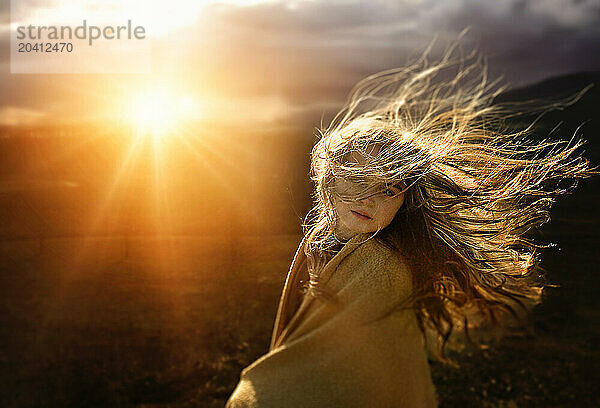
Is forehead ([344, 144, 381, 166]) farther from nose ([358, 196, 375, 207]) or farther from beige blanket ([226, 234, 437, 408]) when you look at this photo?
beige blanket ([226, 234, 437, 408])

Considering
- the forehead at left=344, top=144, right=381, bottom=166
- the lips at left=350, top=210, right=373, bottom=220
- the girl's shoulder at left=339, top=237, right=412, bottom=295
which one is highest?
the forehead at left=344, top=144, right=381, bottom=166

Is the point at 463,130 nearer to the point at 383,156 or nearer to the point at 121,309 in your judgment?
the point at 383,156

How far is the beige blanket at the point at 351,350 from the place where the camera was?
1.68 metres

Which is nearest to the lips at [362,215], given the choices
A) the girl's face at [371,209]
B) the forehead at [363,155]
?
the girl's face at [371,209]

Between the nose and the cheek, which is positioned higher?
the nose

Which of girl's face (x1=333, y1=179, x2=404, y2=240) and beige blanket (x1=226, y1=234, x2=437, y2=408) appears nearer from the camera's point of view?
beige blanket (x1=226, y1=234, x2=437, y2=408)

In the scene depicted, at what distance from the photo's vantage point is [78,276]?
7418mm

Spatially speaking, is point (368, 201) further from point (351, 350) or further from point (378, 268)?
point (351, 350)

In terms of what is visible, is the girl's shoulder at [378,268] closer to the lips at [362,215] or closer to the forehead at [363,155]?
the lips at [362,215]

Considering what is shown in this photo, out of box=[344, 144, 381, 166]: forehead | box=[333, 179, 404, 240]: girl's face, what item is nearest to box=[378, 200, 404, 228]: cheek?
box=[333, 179, 404, 240]: girl's face

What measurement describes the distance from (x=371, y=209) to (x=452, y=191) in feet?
0.93

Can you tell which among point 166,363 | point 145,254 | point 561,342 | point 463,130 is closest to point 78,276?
point 145,254

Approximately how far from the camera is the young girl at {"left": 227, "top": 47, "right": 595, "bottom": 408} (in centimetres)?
171

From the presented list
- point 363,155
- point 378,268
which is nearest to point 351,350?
point 378,268
